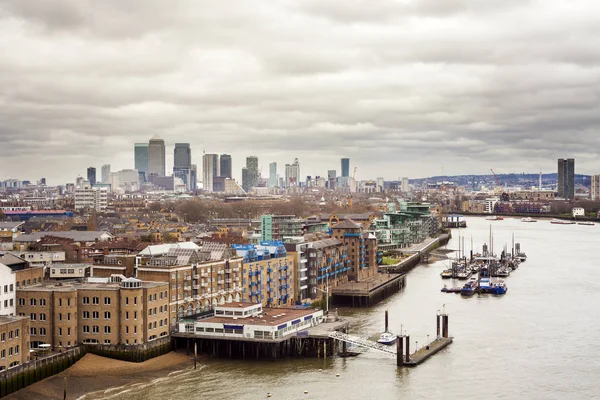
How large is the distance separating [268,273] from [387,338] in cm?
990

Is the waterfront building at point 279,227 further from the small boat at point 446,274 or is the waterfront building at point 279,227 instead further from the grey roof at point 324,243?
the grey roof at point 324,243

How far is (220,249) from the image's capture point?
44.6 meters

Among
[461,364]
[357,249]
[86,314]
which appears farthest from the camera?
[357,249]

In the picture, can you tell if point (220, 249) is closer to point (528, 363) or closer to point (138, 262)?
point (138, 262)

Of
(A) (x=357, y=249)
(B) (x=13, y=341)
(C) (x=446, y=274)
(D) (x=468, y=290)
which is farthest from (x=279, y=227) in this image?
(B) (x=13, y=341)

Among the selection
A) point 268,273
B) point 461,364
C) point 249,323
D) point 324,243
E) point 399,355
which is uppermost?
point 324,243

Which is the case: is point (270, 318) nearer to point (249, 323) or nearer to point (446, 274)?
point (249, 323)

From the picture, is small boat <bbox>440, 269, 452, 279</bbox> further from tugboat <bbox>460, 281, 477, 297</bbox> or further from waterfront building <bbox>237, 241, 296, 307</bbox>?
waterfront building <bbox>237, 241, 296, 307</bbox>

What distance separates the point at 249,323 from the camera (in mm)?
38688

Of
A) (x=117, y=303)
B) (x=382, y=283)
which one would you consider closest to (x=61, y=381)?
(x=117, y=303)

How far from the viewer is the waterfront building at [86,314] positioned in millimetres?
36188

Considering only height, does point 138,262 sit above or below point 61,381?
above

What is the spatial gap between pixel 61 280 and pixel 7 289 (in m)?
7.95

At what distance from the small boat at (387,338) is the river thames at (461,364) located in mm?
1474
